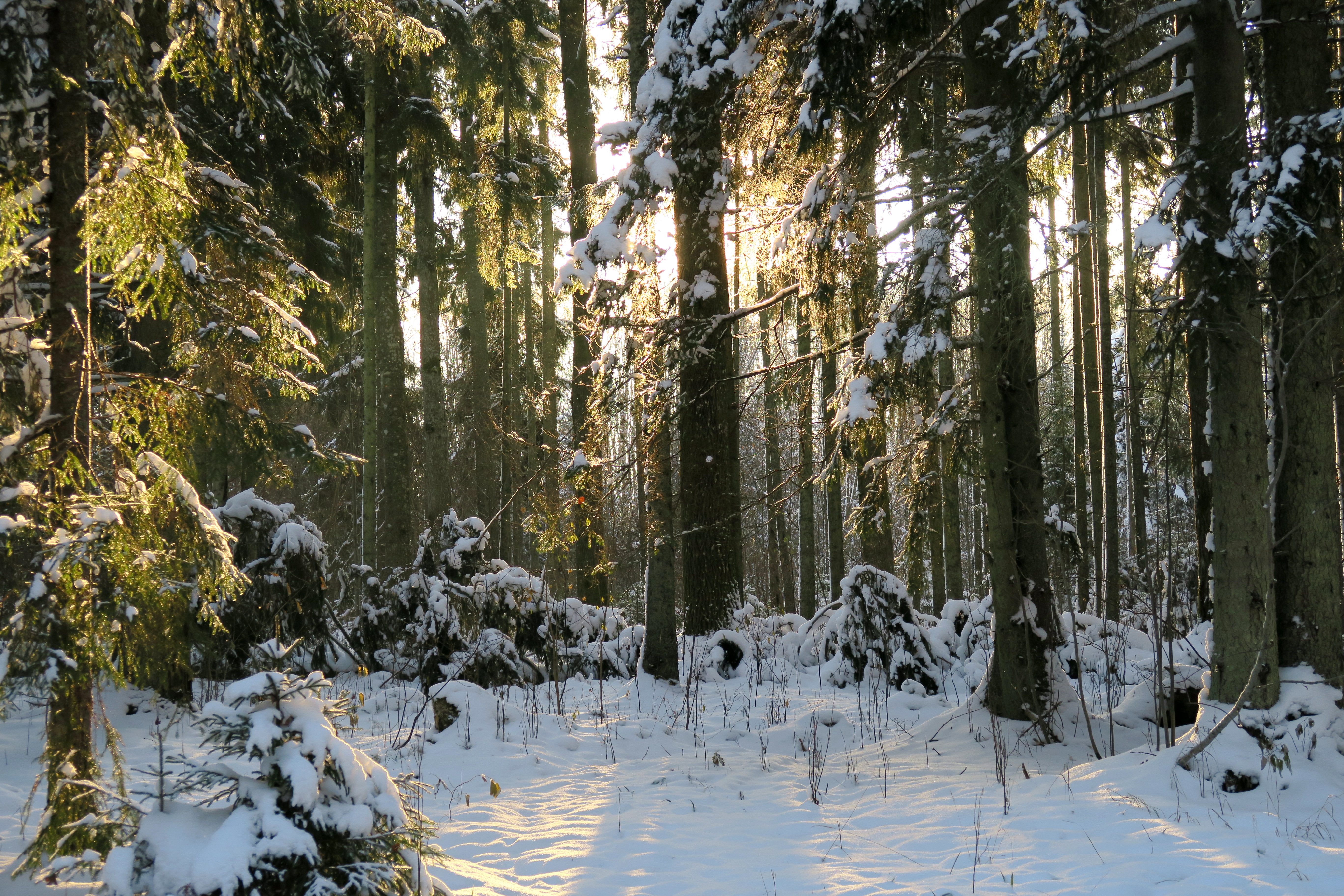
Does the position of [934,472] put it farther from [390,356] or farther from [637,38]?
[390,356]

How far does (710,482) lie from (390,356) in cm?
666

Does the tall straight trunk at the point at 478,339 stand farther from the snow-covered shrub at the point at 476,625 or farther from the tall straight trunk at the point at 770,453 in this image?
the tall straight trunk at the point at 770,453

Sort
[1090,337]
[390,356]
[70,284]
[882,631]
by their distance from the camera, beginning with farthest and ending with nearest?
[1090,337] → [390,356] → [882,631] → [70,284]

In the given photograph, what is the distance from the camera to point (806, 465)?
7.21 m

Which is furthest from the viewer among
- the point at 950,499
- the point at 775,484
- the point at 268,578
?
the point at 775,484

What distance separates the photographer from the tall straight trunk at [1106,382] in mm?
10727

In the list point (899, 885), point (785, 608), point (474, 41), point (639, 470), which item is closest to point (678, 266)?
point (639, 470)

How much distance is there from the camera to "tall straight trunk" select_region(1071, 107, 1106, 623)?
10.9 meters

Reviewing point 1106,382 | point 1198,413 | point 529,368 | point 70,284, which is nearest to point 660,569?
point 1198,413

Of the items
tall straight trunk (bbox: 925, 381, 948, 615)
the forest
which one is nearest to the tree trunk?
the forest

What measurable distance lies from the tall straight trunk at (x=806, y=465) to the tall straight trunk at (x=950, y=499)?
1.10 meters

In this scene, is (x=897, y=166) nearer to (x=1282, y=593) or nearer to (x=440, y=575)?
(x=1282, y=593)

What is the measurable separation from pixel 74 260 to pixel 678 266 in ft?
17.9

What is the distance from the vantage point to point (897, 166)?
6.39m
